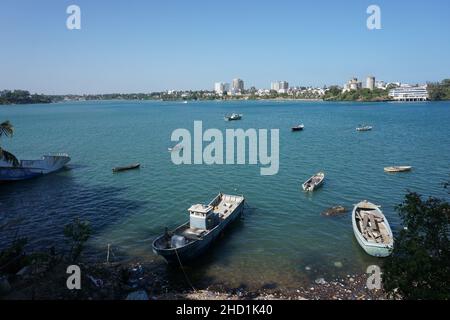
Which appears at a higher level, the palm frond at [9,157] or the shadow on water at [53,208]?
the palm frond at [9,157]

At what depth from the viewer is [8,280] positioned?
65.3ft

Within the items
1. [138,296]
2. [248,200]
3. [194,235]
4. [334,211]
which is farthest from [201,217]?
[334,211]

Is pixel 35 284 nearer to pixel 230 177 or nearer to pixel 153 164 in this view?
pixel 230 177

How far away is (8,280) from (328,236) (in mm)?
23521

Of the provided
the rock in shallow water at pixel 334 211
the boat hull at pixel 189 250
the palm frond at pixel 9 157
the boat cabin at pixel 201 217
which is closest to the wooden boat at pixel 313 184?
the rock in shallow water at pixel 334 211

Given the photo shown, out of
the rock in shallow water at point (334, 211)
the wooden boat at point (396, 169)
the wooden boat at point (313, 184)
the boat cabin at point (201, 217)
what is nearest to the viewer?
the boat cabin at point (201, 217)

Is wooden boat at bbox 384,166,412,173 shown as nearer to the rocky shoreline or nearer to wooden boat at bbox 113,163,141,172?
the rocky shoreline

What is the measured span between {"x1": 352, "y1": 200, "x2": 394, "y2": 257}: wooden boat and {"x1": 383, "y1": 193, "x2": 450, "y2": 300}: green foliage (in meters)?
9.79

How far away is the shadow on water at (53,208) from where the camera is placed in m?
31.4

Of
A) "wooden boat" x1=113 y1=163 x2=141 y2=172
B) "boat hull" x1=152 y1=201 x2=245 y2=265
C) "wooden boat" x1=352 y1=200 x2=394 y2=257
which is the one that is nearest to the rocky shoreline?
"boat hull" x1=152 y1=201 x2=245 y2=265

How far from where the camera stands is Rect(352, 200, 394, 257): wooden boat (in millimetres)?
26244

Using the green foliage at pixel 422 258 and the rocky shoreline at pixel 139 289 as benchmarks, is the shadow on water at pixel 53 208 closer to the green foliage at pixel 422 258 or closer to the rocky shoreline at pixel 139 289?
the rocky shoreline at pixel 139 289

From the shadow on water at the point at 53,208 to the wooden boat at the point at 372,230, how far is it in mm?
21397

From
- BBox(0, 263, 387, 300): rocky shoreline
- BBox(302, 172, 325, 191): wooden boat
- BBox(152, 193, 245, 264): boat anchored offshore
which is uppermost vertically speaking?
BBox(302, 172, 325, 191): wooden boat
